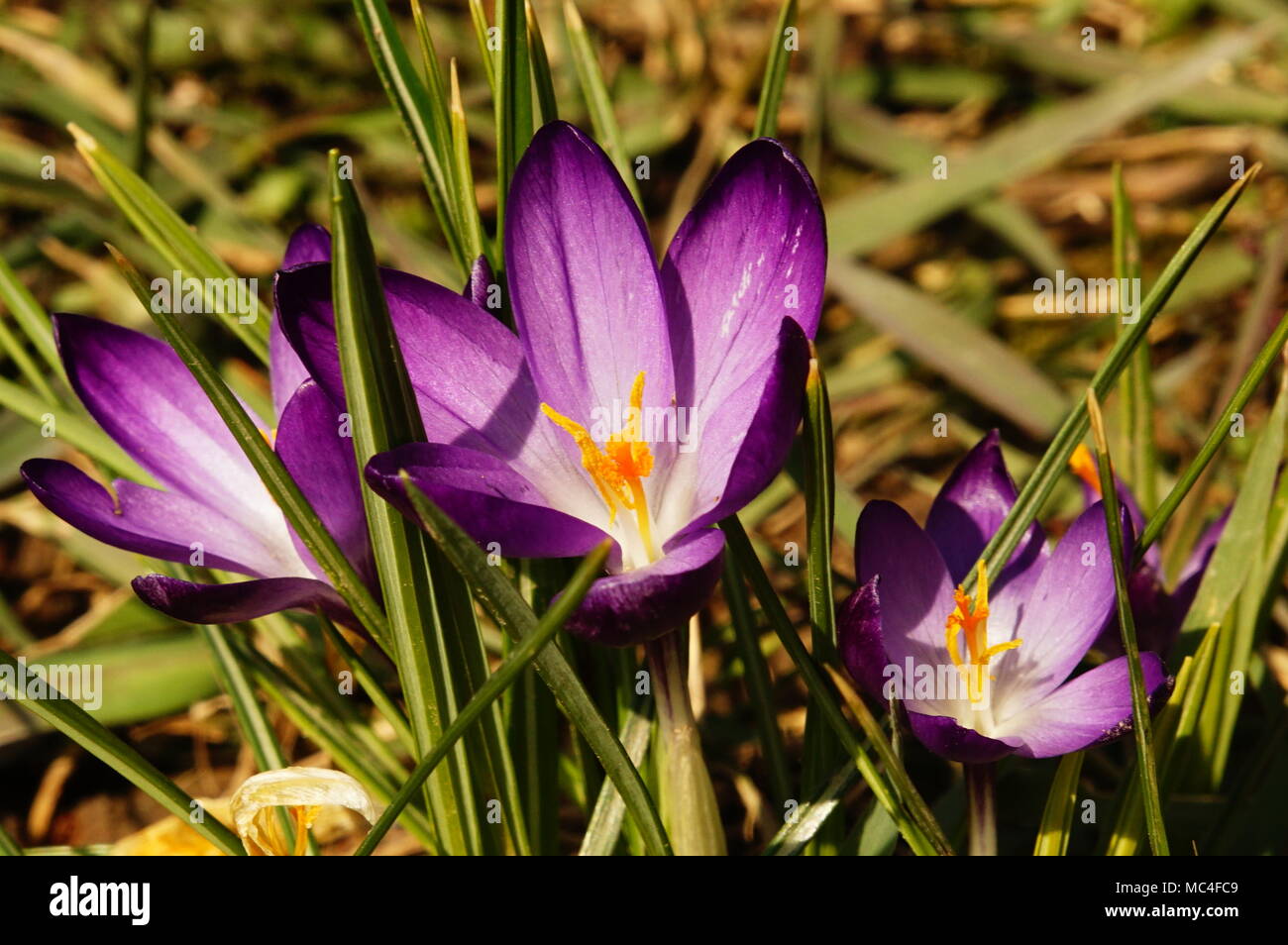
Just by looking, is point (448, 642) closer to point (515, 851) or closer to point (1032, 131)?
point (515, 851)

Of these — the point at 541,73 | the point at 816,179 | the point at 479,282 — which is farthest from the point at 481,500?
the point at 816,179

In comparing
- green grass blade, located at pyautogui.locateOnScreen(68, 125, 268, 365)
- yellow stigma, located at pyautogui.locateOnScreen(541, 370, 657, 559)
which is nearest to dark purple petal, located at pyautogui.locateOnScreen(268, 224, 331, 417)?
green grass blade, located at pyautogui.locateOnScreen(68, 125, 268, 365)

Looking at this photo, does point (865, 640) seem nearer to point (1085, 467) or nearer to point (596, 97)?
point (1085, 467)

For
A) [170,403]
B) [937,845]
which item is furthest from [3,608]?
[937,845]

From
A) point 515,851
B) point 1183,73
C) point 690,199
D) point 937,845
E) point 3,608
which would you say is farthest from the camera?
point 690,199

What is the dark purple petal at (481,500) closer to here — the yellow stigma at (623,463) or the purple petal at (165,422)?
the yellow stigma at (623,463)
